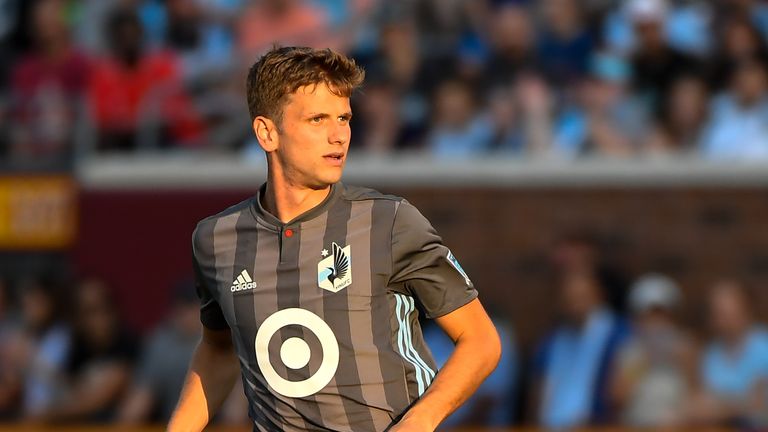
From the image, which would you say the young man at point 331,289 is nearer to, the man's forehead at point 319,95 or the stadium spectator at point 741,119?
the man's forehead at point 319,95

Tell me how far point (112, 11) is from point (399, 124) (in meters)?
3.25

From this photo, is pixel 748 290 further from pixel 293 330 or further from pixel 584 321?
pixel 293 330

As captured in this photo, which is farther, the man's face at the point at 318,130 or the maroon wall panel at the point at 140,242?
the maroon wall panel at the point at 140,242

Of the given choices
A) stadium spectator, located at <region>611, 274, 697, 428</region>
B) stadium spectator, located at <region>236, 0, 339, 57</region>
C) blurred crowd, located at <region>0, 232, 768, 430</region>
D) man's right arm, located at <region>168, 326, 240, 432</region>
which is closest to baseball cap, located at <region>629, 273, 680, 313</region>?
blurred crowd, located at <region>0, 232, 768, 430</region>

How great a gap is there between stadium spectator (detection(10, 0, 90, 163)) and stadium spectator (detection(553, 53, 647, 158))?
4.38 metres

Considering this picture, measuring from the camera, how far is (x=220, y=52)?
1232 cm

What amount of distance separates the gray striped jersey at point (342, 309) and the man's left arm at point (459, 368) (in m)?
0.06

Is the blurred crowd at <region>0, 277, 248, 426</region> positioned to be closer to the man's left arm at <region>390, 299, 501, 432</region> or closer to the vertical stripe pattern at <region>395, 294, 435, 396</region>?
the vertical stripe pattern at <region>395, 294, 435, 396</region>

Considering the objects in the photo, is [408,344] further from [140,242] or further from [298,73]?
[140,242]

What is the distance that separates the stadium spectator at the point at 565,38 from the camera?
1095 cm

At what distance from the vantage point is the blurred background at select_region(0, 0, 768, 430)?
962cm

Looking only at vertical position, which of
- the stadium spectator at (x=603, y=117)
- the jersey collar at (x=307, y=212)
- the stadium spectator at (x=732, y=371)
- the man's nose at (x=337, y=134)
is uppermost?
the man's nose at (x=337, y=134)

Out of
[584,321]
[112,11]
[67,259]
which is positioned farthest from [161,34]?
[584,321]

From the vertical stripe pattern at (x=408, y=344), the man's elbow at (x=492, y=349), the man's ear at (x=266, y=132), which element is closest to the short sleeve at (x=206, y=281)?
the man's ear at (x=266, y=132)
